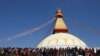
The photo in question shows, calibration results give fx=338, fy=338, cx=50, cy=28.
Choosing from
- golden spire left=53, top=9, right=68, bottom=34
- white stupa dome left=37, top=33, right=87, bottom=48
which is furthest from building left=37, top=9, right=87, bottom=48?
golden spire left=53, top=9, right=68, bottom=34

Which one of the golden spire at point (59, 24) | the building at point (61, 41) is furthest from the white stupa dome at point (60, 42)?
the golden spire at point (59, 24)

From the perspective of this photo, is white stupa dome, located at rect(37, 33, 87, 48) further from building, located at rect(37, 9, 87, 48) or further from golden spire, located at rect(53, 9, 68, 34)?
golden spire, located at rect(53, 9, 68, 34)

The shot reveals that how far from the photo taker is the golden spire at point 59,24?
67.8m

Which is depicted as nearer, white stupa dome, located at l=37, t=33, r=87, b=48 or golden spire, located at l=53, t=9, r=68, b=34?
white stupa dome, located at l=37, t=33, r=87, b=48

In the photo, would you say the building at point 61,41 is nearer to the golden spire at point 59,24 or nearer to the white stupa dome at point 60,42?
the white stupa dome at point 60,42

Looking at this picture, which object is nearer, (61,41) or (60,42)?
(60,42)

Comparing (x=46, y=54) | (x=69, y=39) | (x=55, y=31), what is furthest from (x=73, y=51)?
(x=55, y=31)

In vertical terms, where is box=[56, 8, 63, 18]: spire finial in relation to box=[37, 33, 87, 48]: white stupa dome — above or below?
above

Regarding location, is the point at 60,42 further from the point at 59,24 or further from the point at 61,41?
the point at 59,24

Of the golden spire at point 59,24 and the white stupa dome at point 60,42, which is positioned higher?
the golden spire at point 59,24

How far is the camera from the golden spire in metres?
67.8

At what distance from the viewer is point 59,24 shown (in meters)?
69.2

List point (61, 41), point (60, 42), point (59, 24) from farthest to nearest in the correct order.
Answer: point (59, 24), point (61, 41), point (60, 42)

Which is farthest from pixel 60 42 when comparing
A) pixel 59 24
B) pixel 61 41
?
pixel 59 24
